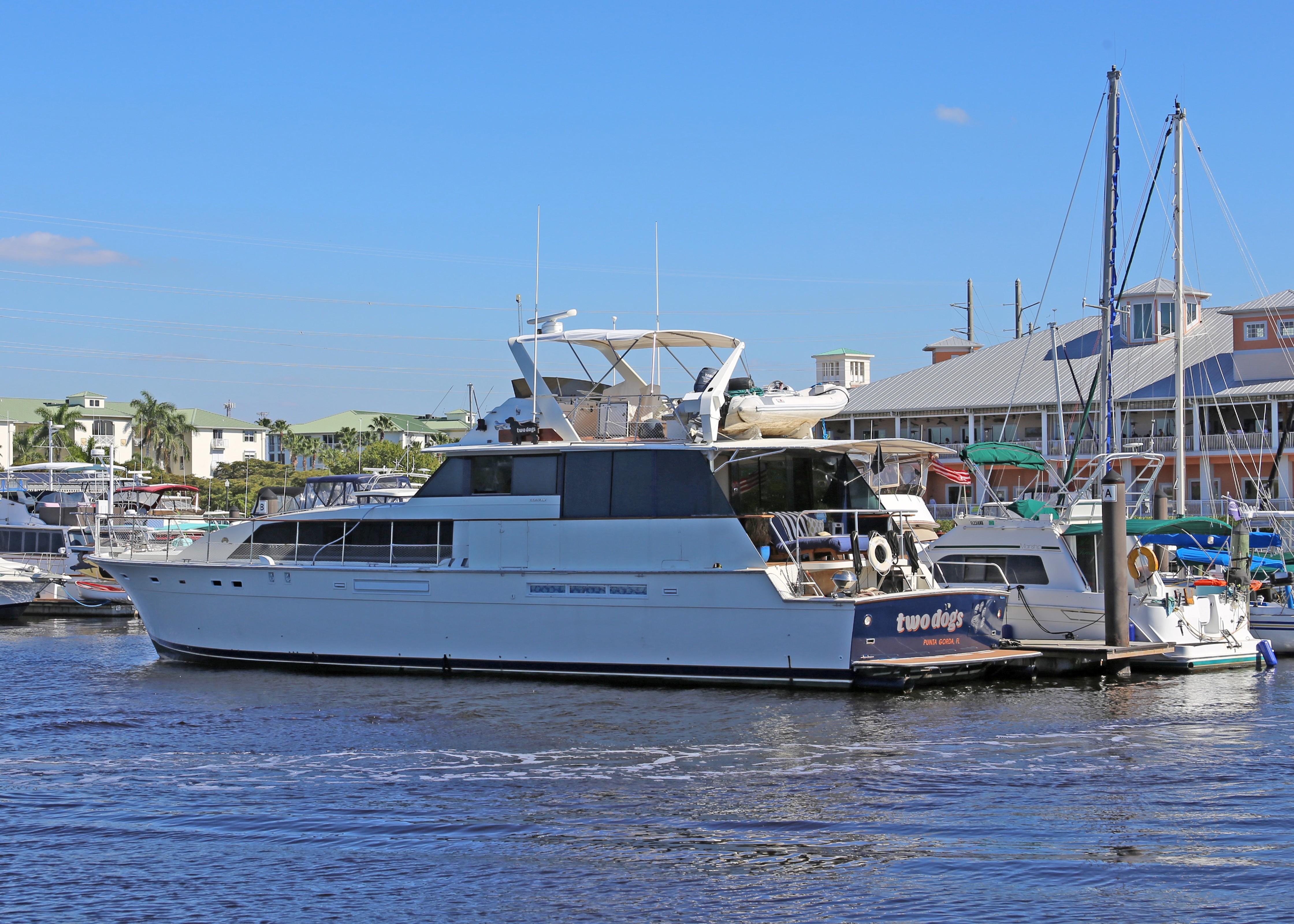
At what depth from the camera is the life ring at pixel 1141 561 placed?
2277 cm

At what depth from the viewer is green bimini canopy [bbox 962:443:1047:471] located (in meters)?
29.5

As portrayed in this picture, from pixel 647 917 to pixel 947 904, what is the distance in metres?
2.26

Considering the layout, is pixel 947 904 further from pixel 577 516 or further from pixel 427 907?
pixel 577 516

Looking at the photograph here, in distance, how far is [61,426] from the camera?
84250 mm

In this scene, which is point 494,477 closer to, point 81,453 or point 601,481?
point 601,481

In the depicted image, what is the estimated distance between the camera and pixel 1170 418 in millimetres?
47375

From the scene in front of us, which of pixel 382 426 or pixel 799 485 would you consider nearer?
pixel 799 485

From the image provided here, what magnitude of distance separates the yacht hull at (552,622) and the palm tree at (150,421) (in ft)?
247

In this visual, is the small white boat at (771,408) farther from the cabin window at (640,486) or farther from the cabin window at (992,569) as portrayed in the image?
the cabin window at (992,569)

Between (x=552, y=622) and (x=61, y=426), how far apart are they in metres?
72.2

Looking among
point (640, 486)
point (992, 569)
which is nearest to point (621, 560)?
point (640, 486)

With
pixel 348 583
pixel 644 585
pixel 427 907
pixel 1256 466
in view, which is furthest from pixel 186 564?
pixel 1256 466

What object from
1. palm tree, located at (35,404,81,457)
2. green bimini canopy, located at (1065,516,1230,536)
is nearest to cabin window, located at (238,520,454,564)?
green bimini canopy, located at (1065,516,1230,536)

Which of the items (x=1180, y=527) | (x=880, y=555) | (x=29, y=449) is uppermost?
(x=29, y=449)
